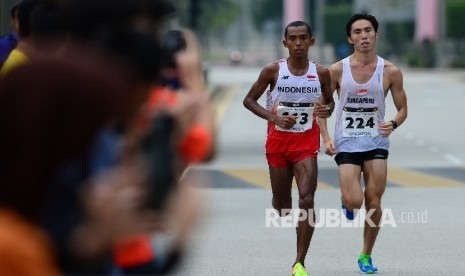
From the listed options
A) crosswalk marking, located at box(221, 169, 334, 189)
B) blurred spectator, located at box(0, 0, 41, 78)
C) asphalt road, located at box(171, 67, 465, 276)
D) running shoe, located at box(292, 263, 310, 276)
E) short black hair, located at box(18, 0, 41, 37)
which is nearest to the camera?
blurred spectator, located at box(0, 0, 41, 78)

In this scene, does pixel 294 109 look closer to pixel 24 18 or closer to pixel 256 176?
pixel 24 18

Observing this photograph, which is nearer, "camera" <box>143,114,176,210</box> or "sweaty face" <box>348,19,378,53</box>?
"camera" <box>143,114,176,210</box>

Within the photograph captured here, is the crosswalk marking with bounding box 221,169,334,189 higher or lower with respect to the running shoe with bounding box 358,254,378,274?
lower

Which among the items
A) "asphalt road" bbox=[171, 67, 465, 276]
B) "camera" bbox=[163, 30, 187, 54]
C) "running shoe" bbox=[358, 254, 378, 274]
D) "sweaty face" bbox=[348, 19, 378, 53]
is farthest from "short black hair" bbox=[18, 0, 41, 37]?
"camera" bbox=[163, 30, 187, 54]

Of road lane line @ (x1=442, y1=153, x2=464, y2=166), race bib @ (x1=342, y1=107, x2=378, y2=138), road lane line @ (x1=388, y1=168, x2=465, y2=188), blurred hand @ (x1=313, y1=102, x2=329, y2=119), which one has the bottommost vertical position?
road lane line @ (x1=442, y1=153, x2=464, y2=166)

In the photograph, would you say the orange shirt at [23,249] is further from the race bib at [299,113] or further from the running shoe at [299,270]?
the race bib at [299,113]

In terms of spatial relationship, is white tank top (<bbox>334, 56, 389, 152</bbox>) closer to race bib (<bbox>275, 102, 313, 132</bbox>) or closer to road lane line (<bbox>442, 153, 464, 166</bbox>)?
race bib (<bbox>275, 102, 313, 132</bbox>)

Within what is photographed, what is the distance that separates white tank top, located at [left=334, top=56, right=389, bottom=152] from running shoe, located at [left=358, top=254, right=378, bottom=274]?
76 centimetres

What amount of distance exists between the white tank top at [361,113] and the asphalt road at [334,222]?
0.92 m

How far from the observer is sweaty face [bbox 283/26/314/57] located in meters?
10.7

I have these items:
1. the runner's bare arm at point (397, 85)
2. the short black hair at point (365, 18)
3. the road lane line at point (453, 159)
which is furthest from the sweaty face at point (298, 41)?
the road lane line at point (453, 159)

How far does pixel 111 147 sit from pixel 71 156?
23 centimetres

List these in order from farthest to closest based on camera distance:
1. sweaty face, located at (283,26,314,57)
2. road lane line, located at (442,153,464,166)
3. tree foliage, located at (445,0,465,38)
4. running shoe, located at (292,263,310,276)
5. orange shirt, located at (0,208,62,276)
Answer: tree foliage, located at (445,0,465,38) < road lane line, located at (442,153,464,166) < sweaty face, located at (283,26,314,57) < running shoe, located at (292,263,310,276) < orange shirt, located at (0,208,62,276)

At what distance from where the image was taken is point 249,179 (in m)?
19.0
